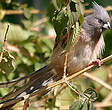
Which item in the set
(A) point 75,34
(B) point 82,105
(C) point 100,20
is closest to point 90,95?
(B) point 82,105

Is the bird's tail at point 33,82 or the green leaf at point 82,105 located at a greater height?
the green leaf at point 82,105

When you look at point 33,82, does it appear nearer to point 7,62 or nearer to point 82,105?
point 7,62

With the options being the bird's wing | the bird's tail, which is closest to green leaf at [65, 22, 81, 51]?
the bird's tail

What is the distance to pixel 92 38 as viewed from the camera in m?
2.15

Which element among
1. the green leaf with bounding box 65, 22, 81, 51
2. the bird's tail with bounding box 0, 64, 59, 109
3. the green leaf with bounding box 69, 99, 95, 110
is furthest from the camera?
the bird's tail with bounding box 0, 64, 59, 109

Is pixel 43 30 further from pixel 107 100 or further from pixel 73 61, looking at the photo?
pixel 73 61

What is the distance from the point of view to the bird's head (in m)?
2.17

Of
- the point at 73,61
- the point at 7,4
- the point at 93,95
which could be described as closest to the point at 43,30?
the point at 7,4

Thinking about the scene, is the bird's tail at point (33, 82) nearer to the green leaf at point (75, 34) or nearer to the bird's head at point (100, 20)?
the bird's head at point (100, 20)

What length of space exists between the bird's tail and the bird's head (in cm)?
43

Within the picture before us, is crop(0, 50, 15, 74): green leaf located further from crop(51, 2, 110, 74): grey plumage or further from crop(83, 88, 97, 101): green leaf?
crop(51, 2, 110, 74): grey plumage

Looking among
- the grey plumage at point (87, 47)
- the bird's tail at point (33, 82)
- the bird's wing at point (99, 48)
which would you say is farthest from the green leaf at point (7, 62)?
the bird's wing at point (99, 48)

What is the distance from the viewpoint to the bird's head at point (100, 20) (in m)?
2.17

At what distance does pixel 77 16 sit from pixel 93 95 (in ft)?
1.45
